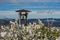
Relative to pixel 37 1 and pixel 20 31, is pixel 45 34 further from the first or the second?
pixel 37 1

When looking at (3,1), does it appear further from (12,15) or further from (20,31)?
(20,31)

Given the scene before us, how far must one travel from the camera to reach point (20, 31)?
147 centimetres

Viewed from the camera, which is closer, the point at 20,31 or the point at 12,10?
the point at 20,31

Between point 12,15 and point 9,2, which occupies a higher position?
point 9,2

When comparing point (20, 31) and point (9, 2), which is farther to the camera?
point (9, 2)

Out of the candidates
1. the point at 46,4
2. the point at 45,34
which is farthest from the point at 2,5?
the point at 45,34

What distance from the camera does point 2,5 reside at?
2.44 m

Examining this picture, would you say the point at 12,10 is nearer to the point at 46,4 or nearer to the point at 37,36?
the point at 46,4

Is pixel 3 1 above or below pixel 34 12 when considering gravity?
above

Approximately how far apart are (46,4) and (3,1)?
0.66 metres

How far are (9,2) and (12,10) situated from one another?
146 mm

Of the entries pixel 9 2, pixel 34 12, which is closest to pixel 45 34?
pixel 34 12

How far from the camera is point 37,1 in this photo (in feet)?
7.95

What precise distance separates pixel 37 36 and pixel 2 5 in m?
1.22
